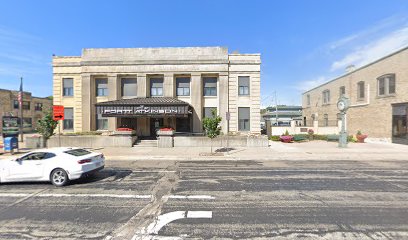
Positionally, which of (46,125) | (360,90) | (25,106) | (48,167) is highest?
(360,90)

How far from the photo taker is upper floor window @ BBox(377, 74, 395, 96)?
76.1 ft

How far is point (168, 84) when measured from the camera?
23453mm

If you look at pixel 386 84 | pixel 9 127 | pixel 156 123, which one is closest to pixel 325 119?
pixel 386 84

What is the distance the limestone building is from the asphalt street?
14.7 meters

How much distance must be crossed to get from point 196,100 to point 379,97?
73.9ft

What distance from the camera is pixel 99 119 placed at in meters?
24.1

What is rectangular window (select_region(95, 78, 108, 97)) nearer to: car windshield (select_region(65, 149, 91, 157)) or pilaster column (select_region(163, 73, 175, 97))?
pilaster column (select_region(163, 73, 175, 97))

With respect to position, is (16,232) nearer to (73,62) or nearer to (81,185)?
(81,185)

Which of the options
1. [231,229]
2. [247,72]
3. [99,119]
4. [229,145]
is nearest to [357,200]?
[231,229]

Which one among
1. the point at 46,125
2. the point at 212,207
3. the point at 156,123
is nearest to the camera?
the point at 212,207

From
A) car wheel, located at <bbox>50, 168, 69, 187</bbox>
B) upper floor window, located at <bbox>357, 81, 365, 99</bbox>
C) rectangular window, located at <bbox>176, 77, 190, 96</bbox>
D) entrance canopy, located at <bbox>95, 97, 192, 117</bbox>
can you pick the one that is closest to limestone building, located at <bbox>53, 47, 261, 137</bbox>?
rectangular window, located at <bbox>176, 77, 190, 96</bbox>

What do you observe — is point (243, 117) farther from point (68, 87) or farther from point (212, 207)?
point (68, 87)

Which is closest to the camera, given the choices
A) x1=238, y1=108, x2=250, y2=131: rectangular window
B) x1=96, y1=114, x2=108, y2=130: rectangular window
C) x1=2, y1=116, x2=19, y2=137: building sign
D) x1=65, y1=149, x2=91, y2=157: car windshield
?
x1=65, y1=149, x2=91, y2=157: car windshield

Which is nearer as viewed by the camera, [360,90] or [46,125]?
[46,125]
